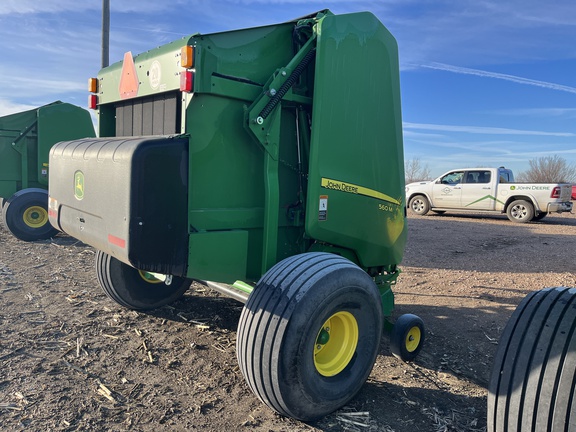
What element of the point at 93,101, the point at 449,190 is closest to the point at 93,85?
the point at 93,101

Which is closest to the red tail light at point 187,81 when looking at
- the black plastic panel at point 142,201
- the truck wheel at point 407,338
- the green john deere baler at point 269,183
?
the green john deere baler at point 269,183

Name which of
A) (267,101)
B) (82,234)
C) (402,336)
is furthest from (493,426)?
(82,234)

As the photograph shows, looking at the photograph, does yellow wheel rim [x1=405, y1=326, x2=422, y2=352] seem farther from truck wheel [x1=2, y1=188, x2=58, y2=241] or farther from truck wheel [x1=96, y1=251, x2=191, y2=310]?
truck wheel [x1=2, y1=188, x2=58, y2=241]

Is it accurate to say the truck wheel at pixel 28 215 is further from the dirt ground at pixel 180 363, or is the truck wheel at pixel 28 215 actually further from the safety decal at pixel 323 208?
the safety decal at pixel 323 208

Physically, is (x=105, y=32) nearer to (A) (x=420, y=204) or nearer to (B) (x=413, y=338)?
(B) (x=413, y=338)

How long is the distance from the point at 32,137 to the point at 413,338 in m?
9.32

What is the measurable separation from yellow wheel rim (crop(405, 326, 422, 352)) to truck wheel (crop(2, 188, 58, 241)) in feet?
26.5

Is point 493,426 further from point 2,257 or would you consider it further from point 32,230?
point 32,230

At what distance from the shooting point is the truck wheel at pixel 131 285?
4695mm

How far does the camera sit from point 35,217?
944 centimetres

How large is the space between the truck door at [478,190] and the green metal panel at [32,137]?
12877 millimetres

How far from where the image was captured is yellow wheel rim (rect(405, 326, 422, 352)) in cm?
397

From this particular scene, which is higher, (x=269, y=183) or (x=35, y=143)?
(x=35, y=143)

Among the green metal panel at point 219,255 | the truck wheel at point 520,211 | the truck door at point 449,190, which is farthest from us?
the truck door at point 449,190
